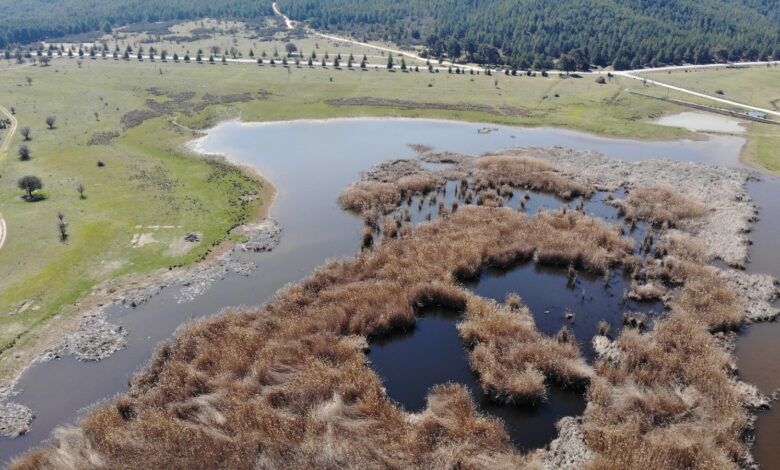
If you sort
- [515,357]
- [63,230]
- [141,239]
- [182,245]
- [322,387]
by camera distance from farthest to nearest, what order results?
[141,239] < [63,230] < [182,245] < [515,357] < [322,387]

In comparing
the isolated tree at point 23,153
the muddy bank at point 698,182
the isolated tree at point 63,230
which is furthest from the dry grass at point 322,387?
the isolated tree at point 23,153

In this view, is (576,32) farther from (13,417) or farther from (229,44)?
(13,417)

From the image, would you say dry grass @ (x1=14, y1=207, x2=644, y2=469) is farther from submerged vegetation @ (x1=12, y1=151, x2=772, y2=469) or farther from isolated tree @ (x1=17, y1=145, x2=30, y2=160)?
isolated tree @ (x1=17, y1=145, x2=30, y2=160)

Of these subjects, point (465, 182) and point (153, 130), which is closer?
point (465, 182)

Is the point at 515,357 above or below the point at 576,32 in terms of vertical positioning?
below

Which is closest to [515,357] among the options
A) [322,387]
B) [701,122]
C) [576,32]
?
[322,387]

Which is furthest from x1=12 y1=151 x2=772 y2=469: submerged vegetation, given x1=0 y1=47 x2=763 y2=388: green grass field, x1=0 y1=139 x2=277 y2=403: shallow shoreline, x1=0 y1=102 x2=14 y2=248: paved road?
x1=0 y1=102 x2=14 y2=248: paved road

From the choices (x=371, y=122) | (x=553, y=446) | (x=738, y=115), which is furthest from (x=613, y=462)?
(x=738, y=115)
